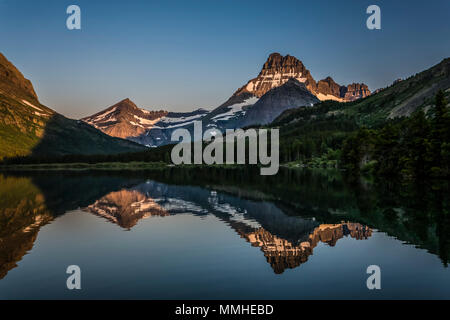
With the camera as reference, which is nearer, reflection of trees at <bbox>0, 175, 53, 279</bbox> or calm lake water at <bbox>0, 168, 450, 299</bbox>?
calm lake water at <bbox>0, 168, 450, 299</bbox>

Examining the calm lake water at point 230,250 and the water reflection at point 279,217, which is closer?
the calm lake water at point 230,250

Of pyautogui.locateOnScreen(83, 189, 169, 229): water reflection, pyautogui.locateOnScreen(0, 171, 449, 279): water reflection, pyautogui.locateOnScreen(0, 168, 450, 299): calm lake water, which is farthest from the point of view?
pyautogui.locateOnScreen(83, 189, 169, 229): water reflection

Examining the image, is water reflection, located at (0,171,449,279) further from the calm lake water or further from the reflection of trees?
the calm lake water

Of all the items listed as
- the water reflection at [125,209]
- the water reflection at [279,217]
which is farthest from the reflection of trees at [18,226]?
the water reflection at [125,209]

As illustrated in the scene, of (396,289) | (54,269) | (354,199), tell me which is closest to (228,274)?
(396,289)

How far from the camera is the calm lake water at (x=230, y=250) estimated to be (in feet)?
61.3

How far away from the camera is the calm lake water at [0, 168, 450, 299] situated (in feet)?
61.3

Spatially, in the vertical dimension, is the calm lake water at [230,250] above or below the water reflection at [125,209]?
below

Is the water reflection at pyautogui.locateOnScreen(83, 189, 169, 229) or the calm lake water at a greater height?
the water reflection at pyautogui.locateOnScreen(83, 189, 169, 229)

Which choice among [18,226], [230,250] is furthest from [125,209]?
[230,250]

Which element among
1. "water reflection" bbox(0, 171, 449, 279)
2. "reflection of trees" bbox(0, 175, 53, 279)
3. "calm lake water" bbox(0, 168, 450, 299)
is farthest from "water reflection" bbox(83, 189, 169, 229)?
"reflection of trees" bbox(0, 175, 53, 279)

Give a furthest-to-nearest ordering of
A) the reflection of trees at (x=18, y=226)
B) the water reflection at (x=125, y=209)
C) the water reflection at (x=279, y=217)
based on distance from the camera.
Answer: the water reflection at (x=125, y=209) → the water reflection at (x=279, y=217) → the reflection of trees at (x=18, y=226)

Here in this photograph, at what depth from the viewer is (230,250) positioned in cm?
2680

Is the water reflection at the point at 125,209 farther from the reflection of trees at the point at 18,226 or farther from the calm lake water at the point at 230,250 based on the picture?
the reflection of trees at the point at 18,226
